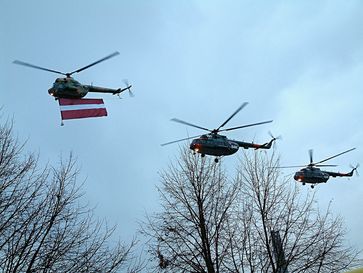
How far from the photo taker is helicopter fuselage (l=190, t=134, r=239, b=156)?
16531 mm

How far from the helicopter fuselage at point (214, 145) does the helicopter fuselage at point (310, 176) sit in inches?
254

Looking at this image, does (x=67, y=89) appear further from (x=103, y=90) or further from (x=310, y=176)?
(x=310, y=176)

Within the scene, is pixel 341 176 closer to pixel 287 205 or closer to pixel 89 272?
pixel 287 205

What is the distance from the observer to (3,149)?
906 cm

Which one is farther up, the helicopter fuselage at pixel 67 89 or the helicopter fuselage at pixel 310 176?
the helicopter fuselage at pixel 67 89

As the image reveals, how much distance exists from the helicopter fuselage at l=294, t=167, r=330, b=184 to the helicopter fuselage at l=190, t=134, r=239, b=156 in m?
6.46

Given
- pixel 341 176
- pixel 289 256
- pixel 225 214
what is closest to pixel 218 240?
pixel 225 214

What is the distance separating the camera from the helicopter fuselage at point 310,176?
23234 millimetres

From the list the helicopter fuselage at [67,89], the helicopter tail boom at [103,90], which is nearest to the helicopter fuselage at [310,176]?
the helicopter tail boom at [103,90]

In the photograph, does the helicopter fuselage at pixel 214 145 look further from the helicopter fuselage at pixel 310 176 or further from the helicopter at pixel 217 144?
the helicopter fuselage at pixel 310 176

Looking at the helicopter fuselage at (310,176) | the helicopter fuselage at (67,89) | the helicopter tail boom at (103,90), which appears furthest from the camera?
the helicopter fuselage at (310,176)

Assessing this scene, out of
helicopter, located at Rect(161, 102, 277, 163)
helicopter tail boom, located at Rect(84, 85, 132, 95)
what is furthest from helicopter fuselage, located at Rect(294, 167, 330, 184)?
helicopter tail boom, located at Rect(84, 85, 132, 95)

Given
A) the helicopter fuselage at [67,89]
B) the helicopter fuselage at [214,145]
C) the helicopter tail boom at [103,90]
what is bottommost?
the helicopter fuselage at [214,145]

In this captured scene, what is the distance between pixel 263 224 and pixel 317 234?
5.75 ft
